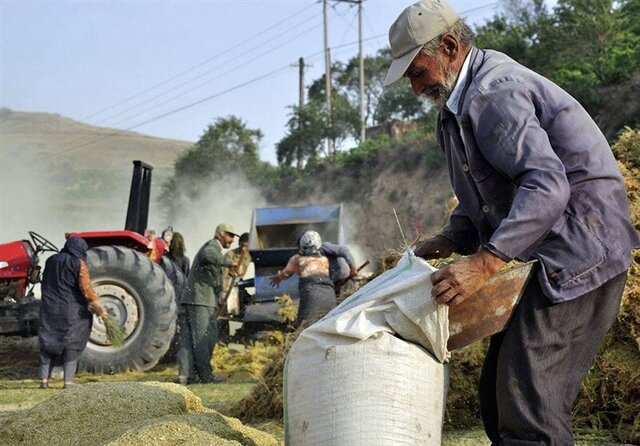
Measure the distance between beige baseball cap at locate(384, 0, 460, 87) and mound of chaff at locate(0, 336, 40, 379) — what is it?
951cm

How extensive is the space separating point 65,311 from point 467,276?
310 inches

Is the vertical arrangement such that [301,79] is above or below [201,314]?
above

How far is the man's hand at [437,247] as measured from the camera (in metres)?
3.60

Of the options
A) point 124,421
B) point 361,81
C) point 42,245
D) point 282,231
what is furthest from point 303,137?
point 124,421

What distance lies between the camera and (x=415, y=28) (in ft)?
9.99

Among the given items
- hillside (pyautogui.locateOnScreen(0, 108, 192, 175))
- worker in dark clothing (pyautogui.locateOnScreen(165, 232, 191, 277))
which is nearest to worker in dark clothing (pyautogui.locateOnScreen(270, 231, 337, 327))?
worker in dark clothing (pyautogui.locateOnScreen(165, 232, 191, 277))

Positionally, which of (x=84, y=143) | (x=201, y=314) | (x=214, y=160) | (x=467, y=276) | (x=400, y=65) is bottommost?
(x=201, y=314)

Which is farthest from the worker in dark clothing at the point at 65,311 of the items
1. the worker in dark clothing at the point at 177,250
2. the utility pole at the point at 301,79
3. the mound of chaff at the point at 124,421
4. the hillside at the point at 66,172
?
the utility pole at the point at 301,79

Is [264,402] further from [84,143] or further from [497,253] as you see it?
[84,143]

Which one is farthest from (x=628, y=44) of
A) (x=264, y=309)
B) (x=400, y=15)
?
(x=400, y=15)

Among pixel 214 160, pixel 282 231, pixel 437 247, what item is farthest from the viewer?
pixel 214 160

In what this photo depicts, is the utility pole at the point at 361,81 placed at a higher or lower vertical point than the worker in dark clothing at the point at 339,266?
higher

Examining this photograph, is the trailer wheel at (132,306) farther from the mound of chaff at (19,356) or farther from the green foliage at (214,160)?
the green foliage at (214,160)

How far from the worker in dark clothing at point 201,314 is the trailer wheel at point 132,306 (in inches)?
23.8
